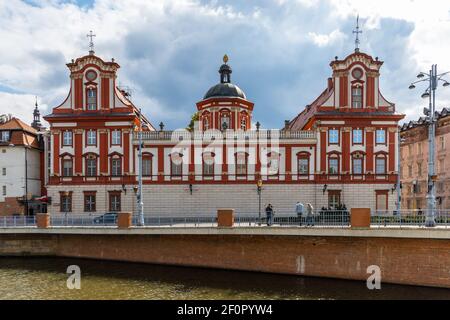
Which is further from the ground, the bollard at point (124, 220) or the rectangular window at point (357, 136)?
the rectangular window at point (357, 136)

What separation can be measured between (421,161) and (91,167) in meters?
44.6

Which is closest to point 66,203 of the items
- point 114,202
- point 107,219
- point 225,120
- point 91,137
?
point 114,202

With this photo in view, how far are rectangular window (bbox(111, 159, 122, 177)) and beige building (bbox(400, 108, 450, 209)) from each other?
34.1 metres

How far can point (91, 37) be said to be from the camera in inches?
1455

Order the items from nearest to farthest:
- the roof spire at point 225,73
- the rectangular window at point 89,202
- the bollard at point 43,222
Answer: the bollard at point 43,222 → the rectangular window at point 89,202 → the roof spire at point 225,73

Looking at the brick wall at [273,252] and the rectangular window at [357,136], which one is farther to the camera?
the rectangular window at [357,136]

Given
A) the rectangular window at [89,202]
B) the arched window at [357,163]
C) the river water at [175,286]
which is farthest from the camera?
the rectangular window at [89,202]

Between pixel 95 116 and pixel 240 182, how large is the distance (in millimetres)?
15585

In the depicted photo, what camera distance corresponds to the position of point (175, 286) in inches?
825

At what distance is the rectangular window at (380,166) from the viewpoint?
34.7 m

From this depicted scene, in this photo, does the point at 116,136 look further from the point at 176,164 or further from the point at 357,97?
the point at 357,97

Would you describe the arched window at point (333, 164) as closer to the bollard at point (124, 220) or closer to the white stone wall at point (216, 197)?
the white stone wall at point (216, 197)

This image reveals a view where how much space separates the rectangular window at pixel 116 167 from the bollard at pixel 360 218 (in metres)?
22.7

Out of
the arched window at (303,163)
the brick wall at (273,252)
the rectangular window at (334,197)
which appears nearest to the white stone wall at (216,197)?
the rectangular window at (334,197)
